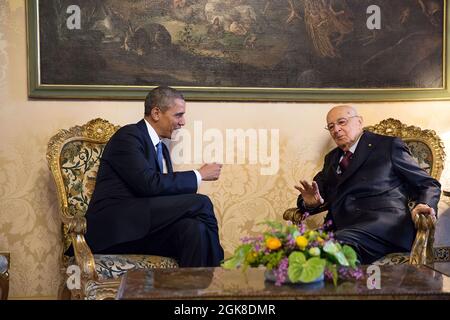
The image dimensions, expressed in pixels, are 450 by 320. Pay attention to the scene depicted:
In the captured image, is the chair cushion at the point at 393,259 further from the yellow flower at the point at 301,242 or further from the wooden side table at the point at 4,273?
the wooden side table at the point at 4,273

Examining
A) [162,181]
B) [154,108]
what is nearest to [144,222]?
[162,181]

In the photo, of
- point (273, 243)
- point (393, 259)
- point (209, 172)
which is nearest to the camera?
point (273, 243)

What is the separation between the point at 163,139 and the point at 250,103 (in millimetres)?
830

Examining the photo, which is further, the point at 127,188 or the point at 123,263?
the point at 127,188

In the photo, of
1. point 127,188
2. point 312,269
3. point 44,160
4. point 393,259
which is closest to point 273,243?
point 312,269

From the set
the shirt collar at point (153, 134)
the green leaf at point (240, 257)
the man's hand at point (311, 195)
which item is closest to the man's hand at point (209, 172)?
the shirt collar at point (153, 134)

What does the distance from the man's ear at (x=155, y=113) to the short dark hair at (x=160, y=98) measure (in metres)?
0.02

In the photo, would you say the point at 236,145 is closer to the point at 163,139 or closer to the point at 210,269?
the point at 163,139

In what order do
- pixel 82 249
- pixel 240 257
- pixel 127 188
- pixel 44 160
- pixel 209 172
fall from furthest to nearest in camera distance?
pixel 44 160
pixel 209 172
pixel 127 188
pixel 82 249
pixel 240 257

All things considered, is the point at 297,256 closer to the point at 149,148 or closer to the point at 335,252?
the point at 335,252

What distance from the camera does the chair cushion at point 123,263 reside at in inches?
197

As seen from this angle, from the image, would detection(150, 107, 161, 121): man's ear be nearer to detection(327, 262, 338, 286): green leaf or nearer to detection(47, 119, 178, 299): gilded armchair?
detection(47, 119, 178, 299): gilded armchair

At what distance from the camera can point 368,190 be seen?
5656 mm

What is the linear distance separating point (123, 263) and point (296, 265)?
1748mm
